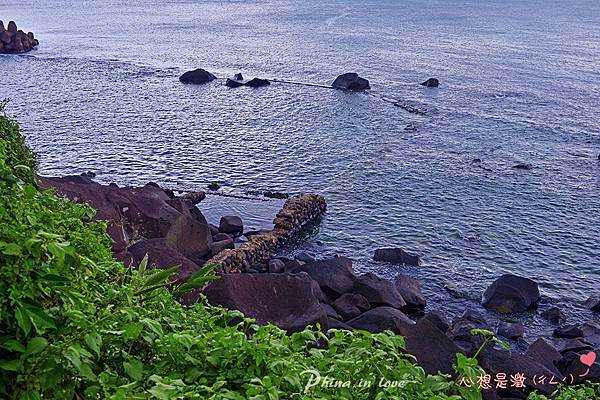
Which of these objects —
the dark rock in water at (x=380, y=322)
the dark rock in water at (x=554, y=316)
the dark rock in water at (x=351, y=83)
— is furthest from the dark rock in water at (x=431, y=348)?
the dark rock in water at (x=351, y=83)

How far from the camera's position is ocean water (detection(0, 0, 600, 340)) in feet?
A: 93.3

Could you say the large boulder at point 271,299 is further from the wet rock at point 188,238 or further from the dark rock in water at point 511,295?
the dark rock in water at point 511,295

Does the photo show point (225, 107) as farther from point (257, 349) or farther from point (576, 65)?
point (257, 349)

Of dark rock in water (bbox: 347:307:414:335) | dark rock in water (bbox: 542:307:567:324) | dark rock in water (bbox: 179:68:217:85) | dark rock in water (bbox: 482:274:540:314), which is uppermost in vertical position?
dark rock in water (bbox: 179:68:217:85)

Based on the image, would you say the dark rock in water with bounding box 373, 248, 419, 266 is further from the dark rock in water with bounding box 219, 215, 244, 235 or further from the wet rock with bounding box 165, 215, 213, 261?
the wet rock with bounding box 165, 215, 213, 261

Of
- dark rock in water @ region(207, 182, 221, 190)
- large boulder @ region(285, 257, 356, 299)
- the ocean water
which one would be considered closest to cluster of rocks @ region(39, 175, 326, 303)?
the ocean water

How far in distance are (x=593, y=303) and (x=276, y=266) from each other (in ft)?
39.1

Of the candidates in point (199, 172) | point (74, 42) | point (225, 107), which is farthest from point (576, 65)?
point (74, 42)

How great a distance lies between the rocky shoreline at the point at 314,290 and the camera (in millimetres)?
15125

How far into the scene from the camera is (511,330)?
2153cm

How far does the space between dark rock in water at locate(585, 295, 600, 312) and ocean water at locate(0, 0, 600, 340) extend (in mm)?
423

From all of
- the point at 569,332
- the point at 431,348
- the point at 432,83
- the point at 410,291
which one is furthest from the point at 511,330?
the point at 432,83

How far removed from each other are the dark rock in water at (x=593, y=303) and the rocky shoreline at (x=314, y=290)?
0.04 meters

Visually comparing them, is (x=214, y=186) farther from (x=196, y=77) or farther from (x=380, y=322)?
(x=196, y=77)
